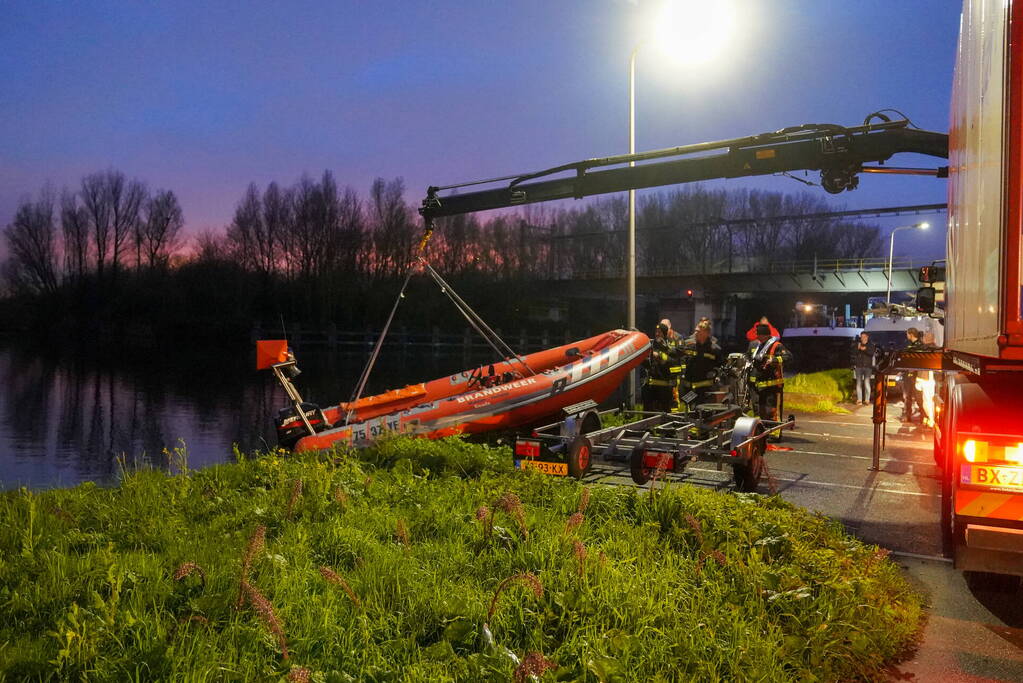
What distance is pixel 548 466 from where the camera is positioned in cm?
759

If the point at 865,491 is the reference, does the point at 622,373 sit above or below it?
above

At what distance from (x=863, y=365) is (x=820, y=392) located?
7.56 ft

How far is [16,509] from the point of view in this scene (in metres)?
5.47

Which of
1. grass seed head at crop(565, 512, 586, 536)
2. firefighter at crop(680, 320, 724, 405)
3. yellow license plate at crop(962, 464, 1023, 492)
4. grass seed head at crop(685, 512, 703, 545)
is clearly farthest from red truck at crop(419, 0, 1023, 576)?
firefighter at crop(680, 320, 724, 405)

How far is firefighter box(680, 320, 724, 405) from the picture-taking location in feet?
38.5

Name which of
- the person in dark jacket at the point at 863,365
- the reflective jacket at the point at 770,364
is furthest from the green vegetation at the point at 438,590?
the person in dark jacket at the point at 863,365

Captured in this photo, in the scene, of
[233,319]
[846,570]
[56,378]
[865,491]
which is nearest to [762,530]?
[846,570]

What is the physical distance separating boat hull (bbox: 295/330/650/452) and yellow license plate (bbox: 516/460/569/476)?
209 cm

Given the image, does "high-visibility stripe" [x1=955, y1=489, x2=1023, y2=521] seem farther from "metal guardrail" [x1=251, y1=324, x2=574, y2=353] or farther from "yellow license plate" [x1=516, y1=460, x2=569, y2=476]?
"metal guardrail" [x1=251, y1=324, x2=574, y2=353]

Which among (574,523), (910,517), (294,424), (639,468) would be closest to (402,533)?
(574,523)

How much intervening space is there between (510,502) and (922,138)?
290 inches

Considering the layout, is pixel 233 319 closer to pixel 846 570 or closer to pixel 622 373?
pixel 622 373

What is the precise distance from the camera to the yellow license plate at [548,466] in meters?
7.50

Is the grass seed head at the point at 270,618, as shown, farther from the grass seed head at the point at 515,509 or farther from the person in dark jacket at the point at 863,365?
the person in dark jacket at the point at 863,365
